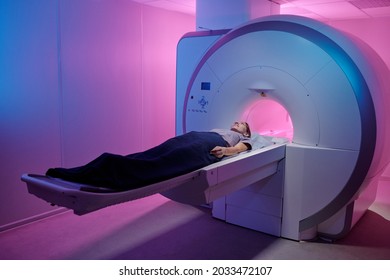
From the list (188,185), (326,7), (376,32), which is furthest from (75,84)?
(376,32)

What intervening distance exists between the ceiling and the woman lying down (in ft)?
5.49

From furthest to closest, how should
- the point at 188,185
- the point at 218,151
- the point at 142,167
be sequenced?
the point at 218,151 → the point at 188,185 → the point at 142,167

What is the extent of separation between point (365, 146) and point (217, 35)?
A: 139 cm

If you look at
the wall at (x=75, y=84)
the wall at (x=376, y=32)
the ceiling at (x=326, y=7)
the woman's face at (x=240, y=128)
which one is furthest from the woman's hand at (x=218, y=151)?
the wall at (x=376, y=32)

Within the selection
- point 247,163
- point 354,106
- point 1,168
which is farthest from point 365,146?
point 1,168

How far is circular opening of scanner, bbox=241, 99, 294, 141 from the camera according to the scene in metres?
2.95

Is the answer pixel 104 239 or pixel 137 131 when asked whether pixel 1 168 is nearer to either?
pixel 104 239

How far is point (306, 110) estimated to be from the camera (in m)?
2.46

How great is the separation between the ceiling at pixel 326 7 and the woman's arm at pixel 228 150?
1.54 meters

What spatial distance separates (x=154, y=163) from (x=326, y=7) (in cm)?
260

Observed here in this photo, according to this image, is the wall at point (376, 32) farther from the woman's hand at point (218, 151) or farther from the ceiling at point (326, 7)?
the woman's hand at point (218, 151)

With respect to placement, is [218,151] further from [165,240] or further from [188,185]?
[165,240]

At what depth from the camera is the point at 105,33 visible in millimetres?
3268

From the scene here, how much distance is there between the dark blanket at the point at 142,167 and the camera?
1.60 metres
